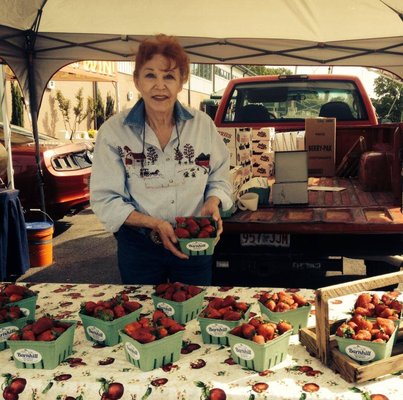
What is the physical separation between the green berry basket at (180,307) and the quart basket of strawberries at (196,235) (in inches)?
10.1

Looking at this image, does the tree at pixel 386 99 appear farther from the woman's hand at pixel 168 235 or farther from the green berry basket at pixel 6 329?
the green berry basket at pixel 6 329

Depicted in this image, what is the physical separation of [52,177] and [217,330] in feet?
18.5

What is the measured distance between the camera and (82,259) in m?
6.67

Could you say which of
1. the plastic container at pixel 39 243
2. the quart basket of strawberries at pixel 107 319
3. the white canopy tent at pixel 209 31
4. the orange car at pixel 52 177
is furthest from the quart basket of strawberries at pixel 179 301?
the orange car at pixel 52 177

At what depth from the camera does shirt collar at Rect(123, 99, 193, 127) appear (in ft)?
8.21

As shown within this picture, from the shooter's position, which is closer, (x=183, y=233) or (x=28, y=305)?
(x=28, y=305)

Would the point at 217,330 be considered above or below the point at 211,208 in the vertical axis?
below

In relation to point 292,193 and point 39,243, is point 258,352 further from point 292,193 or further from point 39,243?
point 39,243

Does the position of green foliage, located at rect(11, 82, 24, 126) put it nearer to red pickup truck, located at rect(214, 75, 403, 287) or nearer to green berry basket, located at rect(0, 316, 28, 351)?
red pickup truck, located at rect(214, 75, 403, 287)

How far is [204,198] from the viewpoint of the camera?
2670mm

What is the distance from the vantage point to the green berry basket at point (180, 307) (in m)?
2.00

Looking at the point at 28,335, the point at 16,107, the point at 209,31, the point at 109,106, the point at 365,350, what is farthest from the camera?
the point at 109,106

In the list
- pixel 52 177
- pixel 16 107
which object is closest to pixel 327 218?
pixel 52 177

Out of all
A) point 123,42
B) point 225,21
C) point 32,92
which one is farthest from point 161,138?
point 32,92
